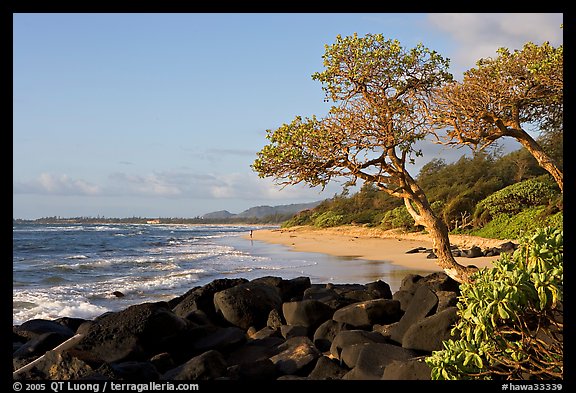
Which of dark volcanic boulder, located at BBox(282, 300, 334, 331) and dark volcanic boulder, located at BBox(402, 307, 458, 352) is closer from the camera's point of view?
dark volcanic boulder, located at BBox(402, 307, 458, 352)

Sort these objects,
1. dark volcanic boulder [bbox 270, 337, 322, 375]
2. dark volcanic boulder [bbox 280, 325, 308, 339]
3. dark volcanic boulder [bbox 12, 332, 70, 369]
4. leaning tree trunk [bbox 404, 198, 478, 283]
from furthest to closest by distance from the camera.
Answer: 1. leaning tree trunk [bbox 404, 198, 478, 283]
2. dark volcanic boulder [bbox 280, 325, 308, 339]
3. dark volcanic boulder [bbox 12, 332, 70, 369]
4. dark volcanic boulder [bbox 270, 337, 322, 375]

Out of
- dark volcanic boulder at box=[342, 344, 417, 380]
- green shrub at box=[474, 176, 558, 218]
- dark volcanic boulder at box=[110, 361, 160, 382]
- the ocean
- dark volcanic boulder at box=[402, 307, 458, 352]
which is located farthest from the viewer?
green shrub at box=[474, 176, 558, 218]

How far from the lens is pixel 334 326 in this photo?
26.8 feet

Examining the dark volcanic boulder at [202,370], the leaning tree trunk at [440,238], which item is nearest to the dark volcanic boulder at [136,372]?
the dark volcanic boulder at [202,370]

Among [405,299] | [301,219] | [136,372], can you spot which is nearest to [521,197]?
[405,299]

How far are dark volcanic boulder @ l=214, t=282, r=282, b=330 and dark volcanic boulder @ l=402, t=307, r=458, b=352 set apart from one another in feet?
11.3

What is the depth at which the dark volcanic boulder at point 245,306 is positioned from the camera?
9414mm

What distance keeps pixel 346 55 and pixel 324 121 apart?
139cm

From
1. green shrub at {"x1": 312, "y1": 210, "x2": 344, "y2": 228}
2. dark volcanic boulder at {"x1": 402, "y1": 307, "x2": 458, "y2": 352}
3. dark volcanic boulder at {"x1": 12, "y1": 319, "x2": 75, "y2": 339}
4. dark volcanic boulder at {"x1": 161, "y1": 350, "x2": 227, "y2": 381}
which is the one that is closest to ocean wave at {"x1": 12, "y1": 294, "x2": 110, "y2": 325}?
dark volcanic boulder at {"x1": 12, "y1": 319, "x2": 75, "y2": 339}

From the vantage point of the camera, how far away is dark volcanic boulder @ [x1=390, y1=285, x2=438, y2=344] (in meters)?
7.19

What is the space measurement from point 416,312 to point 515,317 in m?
3.46

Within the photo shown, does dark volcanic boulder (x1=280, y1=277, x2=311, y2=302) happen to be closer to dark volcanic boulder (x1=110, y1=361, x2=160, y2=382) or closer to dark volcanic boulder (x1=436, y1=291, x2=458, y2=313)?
dark volcanic boulder (x1=436, y1=291, x2=458, y2=313)
